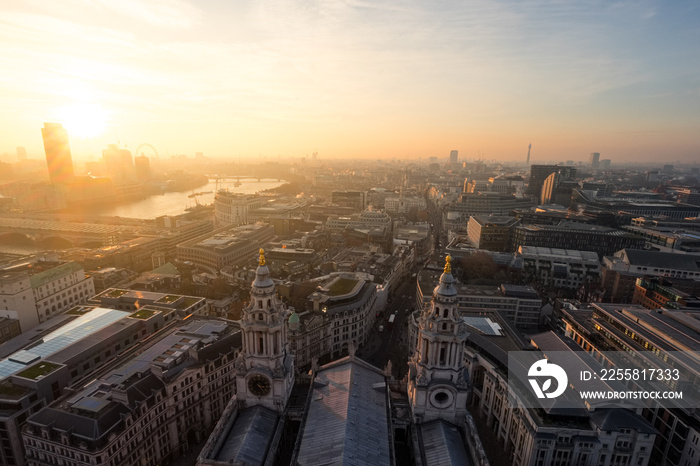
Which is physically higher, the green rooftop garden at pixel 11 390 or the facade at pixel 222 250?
the green rooftop garden at pixel 11 390

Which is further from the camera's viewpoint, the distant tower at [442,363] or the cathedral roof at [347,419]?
the distant tower at [442,363]

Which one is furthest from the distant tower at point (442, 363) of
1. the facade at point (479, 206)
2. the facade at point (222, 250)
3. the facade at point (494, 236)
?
the facade at point (479, 206)

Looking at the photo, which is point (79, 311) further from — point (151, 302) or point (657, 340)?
point (657, 340)

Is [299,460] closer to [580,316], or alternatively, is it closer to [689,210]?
[580,316]

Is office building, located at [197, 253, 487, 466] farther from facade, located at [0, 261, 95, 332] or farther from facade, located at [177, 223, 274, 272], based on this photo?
facade, located at [177, 223, 274, 272]

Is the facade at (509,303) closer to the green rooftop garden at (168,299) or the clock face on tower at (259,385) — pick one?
the clock face on tower at (259,385)

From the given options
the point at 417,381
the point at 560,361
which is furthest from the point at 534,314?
the point at 417,381
